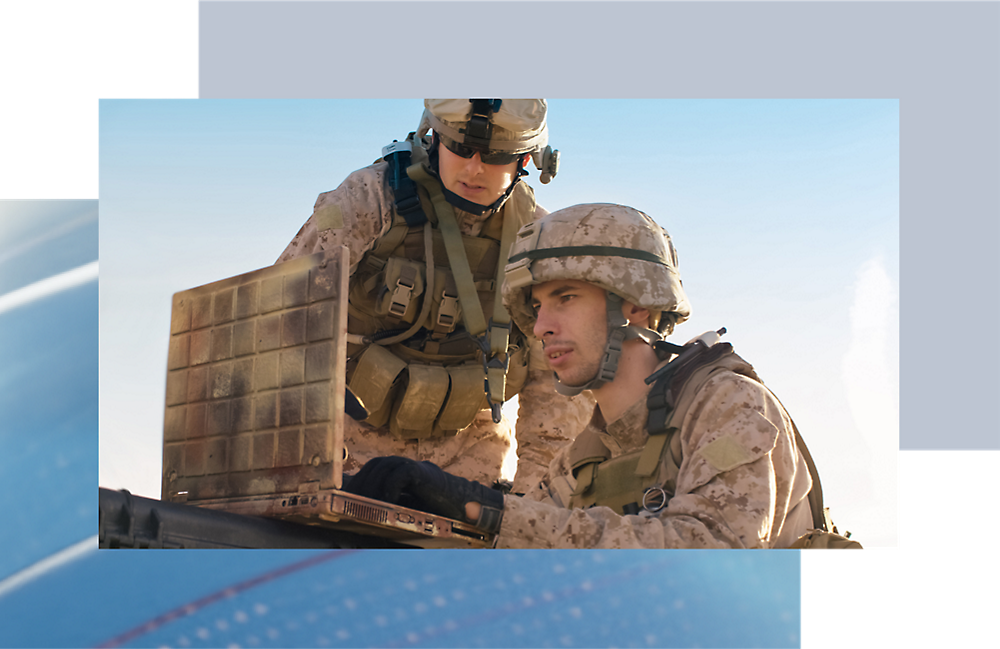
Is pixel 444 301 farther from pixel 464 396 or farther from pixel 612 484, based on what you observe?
pixel 612 484

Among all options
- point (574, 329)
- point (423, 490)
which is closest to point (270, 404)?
point (423, 490)

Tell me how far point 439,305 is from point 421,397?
563 mm

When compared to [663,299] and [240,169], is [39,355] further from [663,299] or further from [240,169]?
[663,299]

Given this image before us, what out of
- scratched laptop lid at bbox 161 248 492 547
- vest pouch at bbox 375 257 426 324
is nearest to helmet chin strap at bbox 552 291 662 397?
scratched laptop lid at bbox 161 248 492 547

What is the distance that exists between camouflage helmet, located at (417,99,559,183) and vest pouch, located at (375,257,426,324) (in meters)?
0.79

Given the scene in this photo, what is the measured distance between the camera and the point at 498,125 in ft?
22.1

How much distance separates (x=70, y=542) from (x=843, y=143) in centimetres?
423

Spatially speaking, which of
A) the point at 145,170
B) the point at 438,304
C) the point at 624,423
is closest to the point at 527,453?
the point at 438,304

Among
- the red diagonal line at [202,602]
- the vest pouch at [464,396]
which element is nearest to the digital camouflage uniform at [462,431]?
the vest pouch at [464,396]

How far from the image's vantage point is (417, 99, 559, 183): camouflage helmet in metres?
6.63

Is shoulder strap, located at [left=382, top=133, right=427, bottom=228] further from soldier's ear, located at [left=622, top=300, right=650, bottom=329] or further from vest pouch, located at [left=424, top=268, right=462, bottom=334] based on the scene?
soldier's ear, located at [left=622, top=300, right=650, bottom=329]

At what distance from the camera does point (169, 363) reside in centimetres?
584

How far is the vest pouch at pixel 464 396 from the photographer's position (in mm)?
7410

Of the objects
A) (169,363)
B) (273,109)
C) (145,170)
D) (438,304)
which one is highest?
(273,109)
